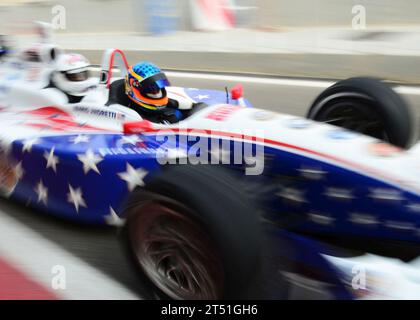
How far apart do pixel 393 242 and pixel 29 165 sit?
2.06 metres

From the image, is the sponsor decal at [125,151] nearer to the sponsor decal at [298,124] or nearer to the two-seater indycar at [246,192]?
the two-seater indycar at [246,192]

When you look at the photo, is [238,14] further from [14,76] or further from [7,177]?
[7,177]

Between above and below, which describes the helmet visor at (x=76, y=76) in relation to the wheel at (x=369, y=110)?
above

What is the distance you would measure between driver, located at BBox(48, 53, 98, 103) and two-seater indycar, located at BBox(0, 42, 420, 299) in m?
0.52

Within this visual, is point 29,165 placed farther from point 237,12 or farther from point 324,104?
point 237,12

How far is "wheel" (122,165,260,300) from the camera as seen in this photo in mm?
1730

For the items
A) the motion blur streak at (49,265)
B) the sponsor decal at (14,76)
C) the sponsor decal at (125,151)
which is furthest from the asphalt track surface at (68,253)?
the sponsor decal at (14,76)

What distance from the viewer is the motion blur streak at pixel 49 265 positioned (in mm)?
2238

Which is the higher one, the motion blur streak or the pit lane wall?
the pit lane wall

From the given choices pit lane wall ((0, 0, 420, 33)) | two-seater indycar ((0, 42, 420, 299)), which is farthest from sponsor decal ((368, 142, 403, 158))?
pit lane wall ((0, 0, 420, 33))

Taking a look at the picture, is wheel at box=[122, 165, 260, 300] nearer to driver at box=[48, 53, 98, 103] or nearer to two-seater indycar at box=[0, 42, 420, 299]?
two-seater indycar at box=[0, 42, 420, 299]

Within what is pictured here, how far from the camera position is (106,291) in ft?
7.38
